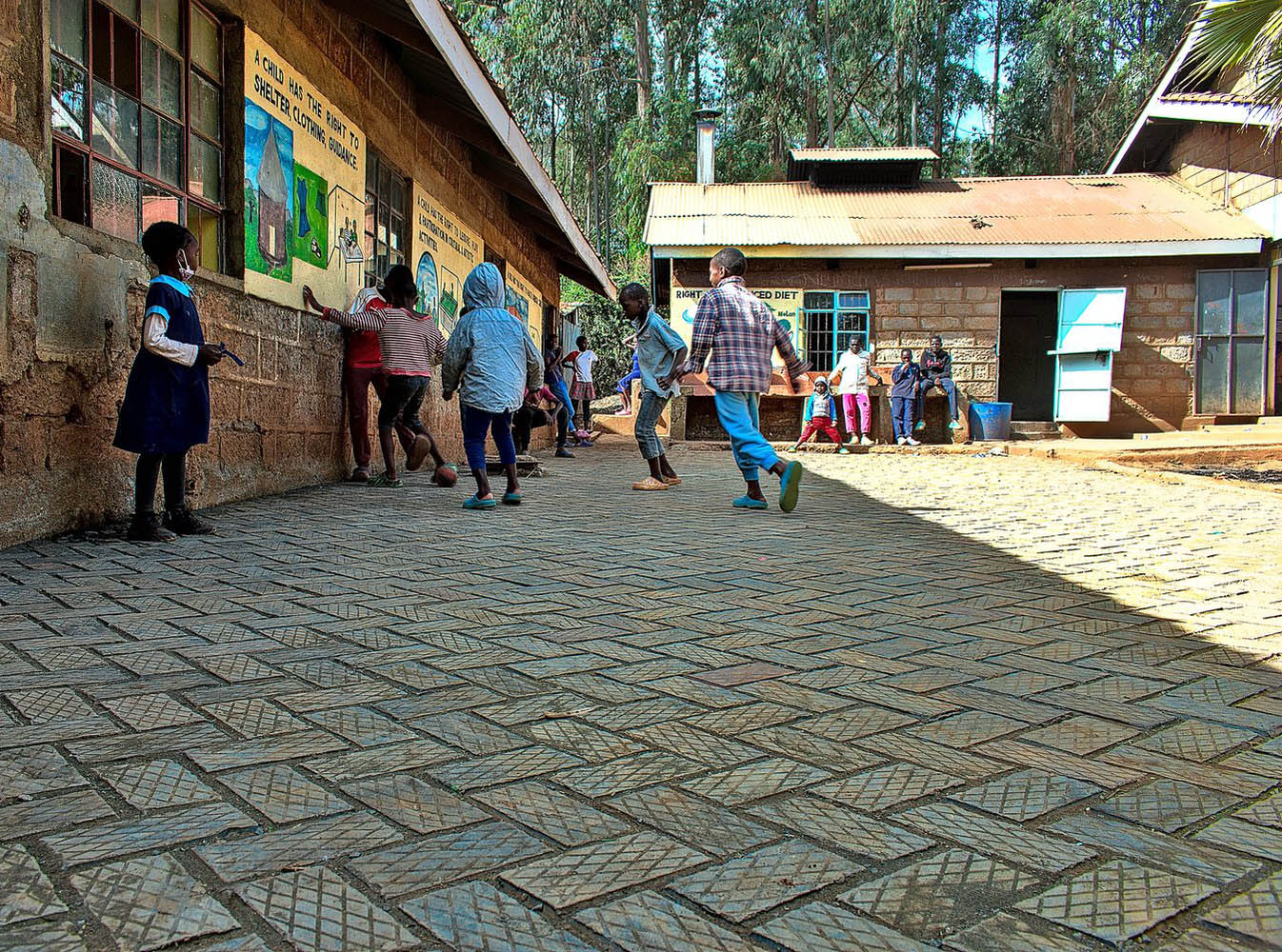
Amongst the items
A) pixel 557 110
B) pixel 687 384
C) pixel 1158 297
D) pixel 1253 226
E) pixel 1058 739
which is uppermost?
pixel 557 110

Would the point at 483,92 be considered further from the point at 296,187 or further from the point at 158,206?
the point at 158,206

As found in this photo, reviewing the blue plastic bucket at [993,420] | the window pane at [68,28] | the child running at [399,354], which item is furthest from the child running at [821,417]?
the window pane at [68,28]

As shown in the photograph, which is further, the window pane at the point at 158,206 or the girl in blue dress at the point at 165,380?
the window pane at the point at 158,206

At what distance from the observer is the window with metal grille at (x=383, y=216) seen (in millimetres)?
8734

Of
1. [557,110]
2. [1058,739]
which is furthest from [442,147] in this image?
[557,110]

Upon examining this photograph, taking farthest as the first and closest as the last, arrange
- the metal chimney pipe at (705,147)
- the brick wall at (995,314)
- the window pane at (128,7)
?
1. the metal chimney pipe at (705,147)
2. the brick wall at (995,314)
3. the window pane at (128,7)

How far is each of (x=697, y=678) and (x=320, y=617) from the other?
1364mm

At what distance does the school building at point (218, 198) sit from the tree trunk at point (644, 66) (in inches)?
814

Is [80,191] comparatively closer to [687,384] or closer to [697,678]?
[697,678]

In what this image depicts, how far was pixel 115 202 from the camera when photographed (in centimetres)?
532

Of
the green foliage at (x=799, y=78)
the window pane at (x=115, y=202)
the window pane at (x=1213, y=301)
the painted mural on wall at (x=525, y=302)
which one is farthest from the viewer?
the green foliage at (x=799, y=78)

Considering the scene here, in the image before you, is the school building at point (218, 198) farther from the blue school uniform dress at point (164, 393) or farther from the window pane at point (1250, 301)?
the window pane at point (1250, 301)

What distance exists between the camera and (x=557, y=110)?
32.4m

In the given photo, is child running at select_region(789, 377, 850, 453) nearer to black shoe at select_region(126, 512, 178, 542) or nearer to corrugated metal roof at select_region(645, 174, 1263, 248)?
corrugated metal roof at select_region(645, 174, 1263, 248)
